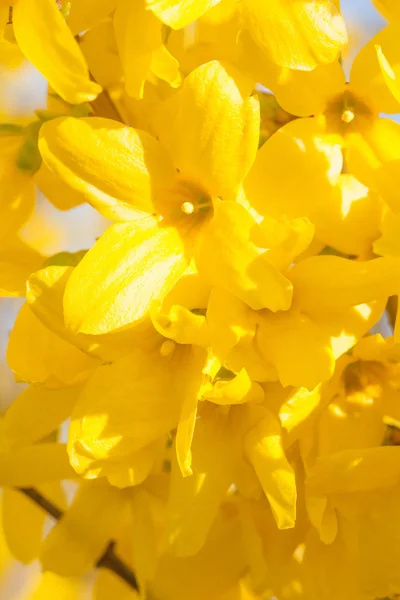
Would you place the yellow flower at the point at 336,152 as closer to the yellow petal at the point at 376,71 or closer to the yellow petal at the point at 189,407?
the yellow petal at the point at 376,71

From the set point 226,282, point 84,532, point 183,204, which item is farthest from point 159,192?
point 84,532

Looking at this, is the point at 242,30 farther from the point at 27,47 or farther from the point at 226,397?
the point at 226,397

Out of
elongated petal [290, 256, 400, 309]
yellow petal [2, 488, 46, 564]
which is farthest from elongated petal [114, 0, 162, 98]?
yellow petal [2, 488, 46, 564]

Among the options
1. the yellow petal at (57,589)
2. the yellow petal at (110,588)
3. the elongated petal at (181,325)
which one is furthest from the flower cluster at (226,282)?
the yellow petal at (57,589)

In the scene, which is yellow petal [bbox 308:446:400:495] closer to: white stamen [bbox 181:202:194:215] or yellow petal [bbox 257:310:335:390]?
yellow petal [bbox 257:310:335:390]

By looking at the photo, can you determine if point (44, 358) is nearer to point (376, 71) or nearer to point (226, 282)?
point (226, 282)

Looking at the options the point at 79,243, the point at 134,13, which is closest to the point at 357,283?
the point at 134,13
